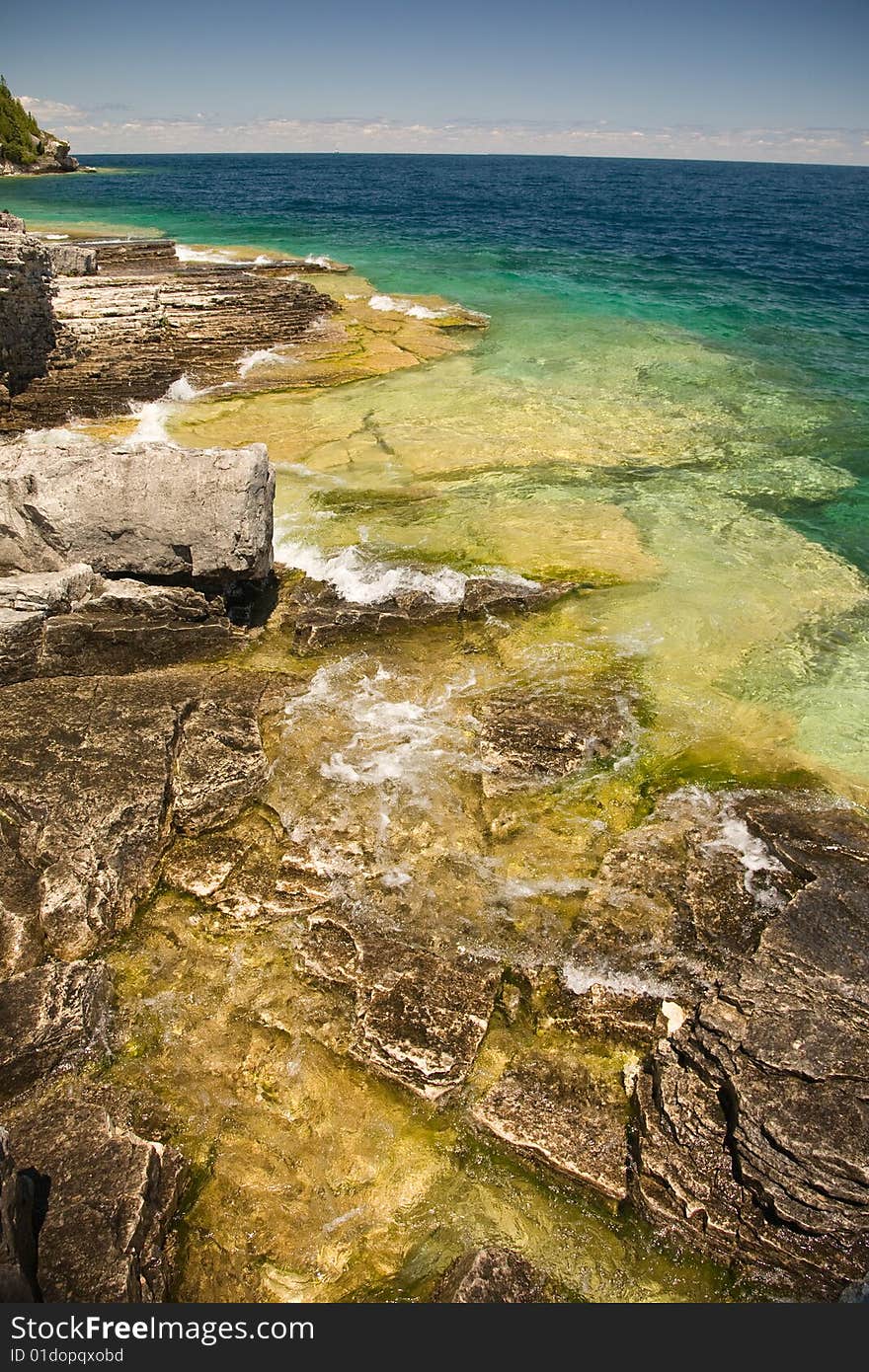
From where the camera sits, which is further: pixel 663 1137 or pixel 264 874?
pixel 264 874

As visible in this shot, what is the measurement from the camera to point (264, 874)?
7.12 meters

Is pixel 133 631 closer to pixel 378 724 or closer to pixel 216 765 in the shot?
pixel 216 765

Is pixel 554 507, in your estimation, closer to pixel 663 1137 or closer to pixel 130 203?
pixel 663 1137

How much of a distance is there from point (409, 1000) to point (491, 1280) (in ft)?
6.32

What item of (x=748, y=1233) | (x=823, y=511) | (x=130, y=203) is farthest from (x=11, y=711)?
(x=130, y=203)

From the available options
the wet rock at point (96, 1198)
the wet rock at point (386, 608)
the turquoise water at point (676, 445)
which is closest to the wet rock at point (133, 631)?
the wet rock at point (386, 608)

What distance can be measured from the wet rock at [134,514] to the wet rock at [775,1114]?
295 inches

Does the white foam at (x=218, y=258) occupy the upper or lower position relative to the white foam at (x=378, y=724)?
upper

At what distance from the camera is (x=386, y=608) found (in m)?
10.7

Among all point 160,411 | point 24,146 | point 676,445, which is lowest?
point 676,445

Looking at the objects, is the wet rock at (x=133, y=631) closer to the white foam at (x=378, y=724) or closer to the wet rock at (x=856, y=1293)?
the white foam at (x=378, y=724)

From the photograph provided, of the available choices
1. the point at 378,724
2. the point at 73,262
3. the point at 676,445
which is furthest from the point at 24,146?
the point at 378,724

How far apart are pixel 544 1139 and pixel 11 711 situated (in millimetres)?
6658

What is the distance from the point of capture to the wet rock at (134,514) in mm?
9688
